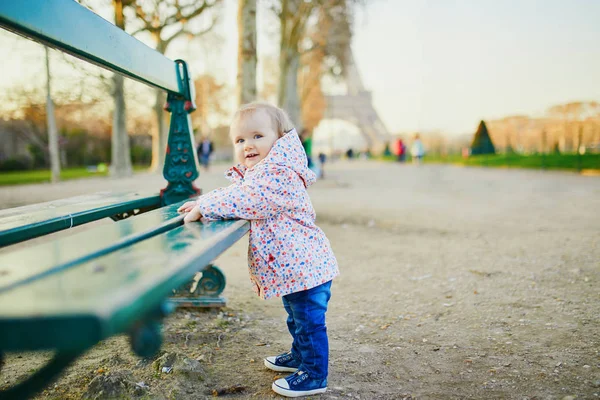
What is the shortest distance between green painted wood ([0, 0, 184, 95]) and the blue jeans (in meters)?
1.18

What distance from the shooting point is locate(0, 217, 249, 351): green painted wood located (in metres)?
0.71

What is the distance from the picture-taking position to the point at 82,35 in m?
1.87

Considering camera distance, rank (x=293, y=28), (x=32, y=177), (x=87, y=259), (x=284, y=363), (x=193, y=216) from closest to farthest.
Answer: (x=87, y=259), (x=193, y=216), (x=284, y=363), (x=293, y=28), (x=32, y=177)

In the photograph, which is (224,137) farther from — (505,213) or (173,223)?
(173,223)

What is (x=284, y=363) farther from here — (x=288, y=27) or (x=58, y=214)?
(x=288, y=27)

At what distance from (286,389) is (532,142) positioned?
24.5m

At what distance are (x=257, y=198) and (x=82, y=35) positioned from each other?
851mm

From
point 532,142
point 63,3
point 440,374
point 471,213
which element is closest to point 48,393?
point 63,3

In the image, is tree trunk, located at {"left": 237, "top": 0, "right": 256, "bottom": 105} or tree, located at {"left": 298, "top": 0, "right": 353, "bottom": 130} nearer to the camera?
tree trunk, located at {"left": 237, "top": 0, "right": 256, "bottom": 105}

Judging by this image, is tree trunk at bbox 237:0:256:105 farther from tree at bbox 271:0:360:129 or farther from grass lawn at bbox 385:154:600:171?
grass lawn at bbox 385:154:600:171

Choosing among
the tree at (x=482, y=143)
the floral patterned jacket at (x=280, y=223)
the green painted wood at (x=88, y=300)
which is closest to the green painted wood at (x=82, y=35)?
the floral patterned jacket at (x=280, y=223)

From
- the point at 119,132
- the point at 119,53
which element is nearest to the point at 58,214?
the point at 119,53

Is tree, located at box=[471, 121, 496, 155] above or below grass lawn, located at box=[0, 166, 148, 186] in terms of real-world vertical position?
above

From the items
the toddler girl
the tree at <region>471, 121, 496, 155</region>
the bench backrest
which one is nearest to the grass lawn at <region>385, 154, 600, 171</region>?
the tree at <region>471, 121, 496, 155</region>
